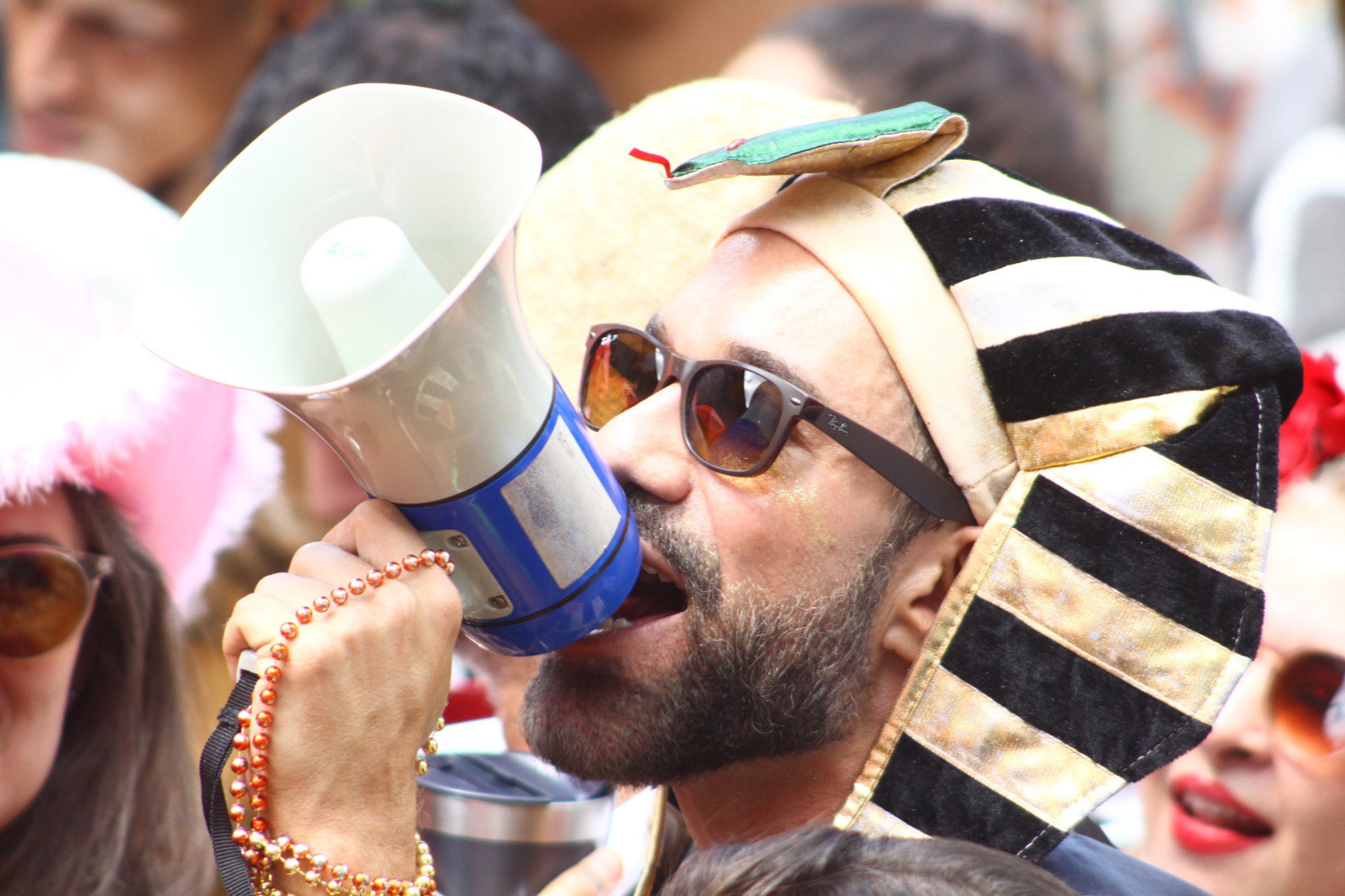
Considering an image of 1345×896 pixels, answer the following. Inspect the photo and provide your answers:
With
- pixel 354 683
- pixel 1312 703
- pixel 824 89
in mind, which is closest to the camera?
pixel 354 683

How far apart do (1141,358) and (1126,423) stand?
0.32 ft

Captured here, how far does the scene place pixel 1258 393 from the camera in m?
1.90

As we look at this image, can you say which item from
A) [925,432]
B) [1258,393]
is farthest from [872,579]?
[1258,393]

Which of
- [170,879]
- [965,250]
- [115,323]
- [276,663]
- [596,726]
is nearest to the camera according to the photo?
[276,663]

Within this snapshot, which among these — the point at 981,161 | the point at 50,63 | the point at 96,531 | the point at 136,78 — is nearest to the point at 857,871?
the point at 981,161

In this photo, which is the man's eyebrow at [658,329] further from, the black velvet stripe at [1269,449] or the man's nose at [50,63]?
the man's nose at [50,63]

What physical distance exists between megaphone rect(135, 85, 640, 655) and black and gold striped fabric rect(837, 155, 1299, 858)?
0.54 meters

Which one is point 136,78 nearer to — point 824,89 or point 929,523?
point 824,89

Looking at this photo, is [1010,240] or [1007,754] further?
[1010,240]

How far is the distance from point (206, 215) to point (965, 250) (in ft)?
3.54

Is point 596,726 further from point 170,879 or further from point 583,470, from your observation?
point 170,879

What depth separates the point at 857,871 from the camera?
4.43 feet

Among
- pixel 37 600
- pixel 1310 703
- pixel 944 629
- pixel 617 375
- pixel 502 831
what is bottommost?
pixel 502 831

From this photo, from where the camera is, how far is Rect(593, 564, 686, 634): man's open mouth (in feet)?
6.48
